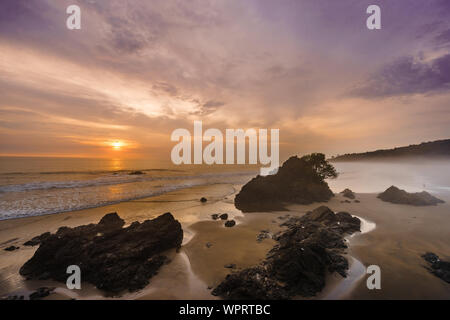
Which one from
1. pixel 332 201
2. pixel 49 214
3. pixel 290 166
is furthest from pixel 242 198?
pixel 49 214

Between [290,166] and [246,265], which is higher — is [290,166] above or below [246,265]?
above

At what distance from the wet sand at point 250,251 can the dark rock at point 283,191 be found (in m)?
3.68

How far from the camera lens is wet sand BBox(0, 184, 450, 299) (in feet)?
27.9

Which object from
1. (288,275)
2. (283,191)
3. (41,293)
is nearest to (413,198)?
(283,191)

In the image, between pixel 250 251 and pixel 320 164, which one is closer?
pixel 250 251

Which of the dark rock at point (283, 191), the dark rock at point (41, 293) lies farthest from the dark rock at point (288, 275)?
the dark rock at point (283, 191)

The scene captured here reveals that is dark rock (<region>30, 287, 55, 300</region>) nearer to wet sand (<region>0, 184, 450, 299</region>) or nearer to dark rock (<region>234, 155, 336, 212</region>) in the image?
wet sand (<region>0, 184, 450, 299</region>)

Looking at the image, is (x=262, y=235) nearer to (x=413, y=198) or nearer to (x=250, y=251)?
(x=250, y=251)

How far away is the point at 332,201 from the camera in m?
26.5

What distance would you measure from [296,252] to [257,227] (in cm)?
808

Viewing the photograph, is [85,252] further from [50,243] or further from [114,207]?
[114,207]

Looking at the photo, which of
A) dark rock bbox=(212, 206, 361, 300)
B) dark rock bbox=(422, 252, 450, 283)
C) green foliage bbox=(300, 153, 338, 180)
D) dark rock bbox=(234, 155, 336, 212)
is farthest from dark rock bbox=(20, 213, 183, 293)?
green foliage bbox=(300, 153, 338, 180)

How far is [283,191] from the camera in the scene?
2730cm

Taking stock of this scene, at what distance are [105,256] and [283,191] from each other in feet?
74.8
